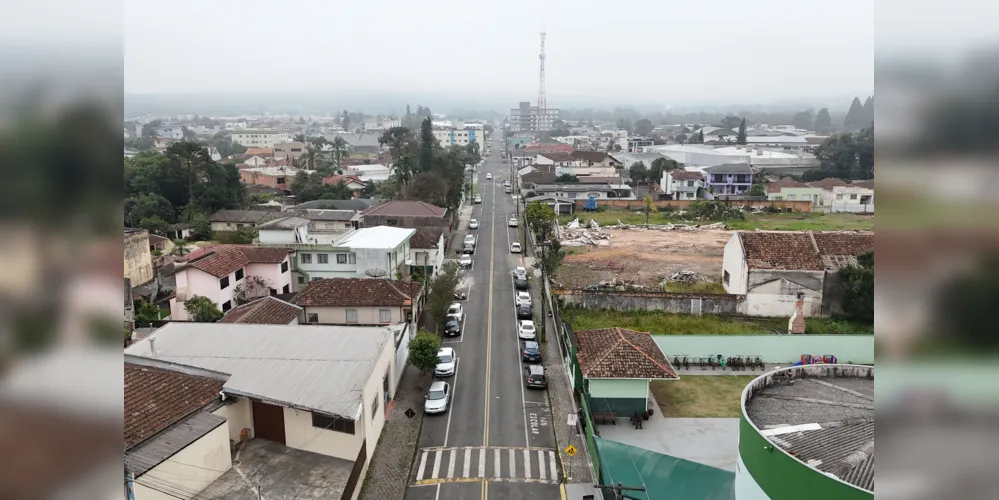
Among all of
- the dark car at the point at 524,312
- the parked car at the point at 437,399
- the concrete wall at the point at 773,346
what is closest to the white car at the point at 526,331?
the dark car at the point at 524,312

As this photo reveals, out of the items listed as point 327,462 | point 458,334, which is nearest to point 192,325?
point 327,462

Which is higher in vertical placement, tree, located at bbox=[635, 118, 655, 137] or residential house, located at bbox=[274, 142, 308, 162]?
tree, located at bbox=[635, 118, 655, 137]

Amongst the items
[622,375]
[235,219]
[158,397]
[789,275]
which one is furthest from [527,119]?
[158,397]

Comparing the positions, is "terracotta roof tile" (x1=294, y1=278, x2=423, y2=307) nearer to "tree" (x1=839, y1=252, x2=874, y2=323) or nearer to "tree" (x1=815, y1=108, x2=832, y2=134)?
"tree" (x1=839, y1=252, x2=874, y2=323)

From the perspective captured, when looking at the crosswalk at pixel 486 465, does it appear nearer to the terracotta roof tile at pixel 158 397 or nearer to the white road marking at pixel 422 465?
A: the white road marking at pixel 422 465

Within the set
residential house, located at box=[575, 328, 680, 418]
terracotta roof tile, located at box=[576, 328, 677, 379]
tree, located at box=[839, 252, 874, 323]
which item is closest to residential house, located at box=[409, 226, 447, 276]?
terracotta roof tile, located at box=[576, 328, 677, 379]

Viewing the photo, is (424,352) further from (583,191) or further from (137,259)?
(583,191)

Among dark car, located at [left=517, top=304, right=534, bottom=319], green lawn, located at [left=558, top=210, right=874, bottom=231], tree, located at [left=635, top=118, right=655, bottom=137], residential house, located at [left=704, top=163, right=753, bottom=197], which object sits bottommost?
dark car, located at [left=517, top=304, right=534, bottom=319]
